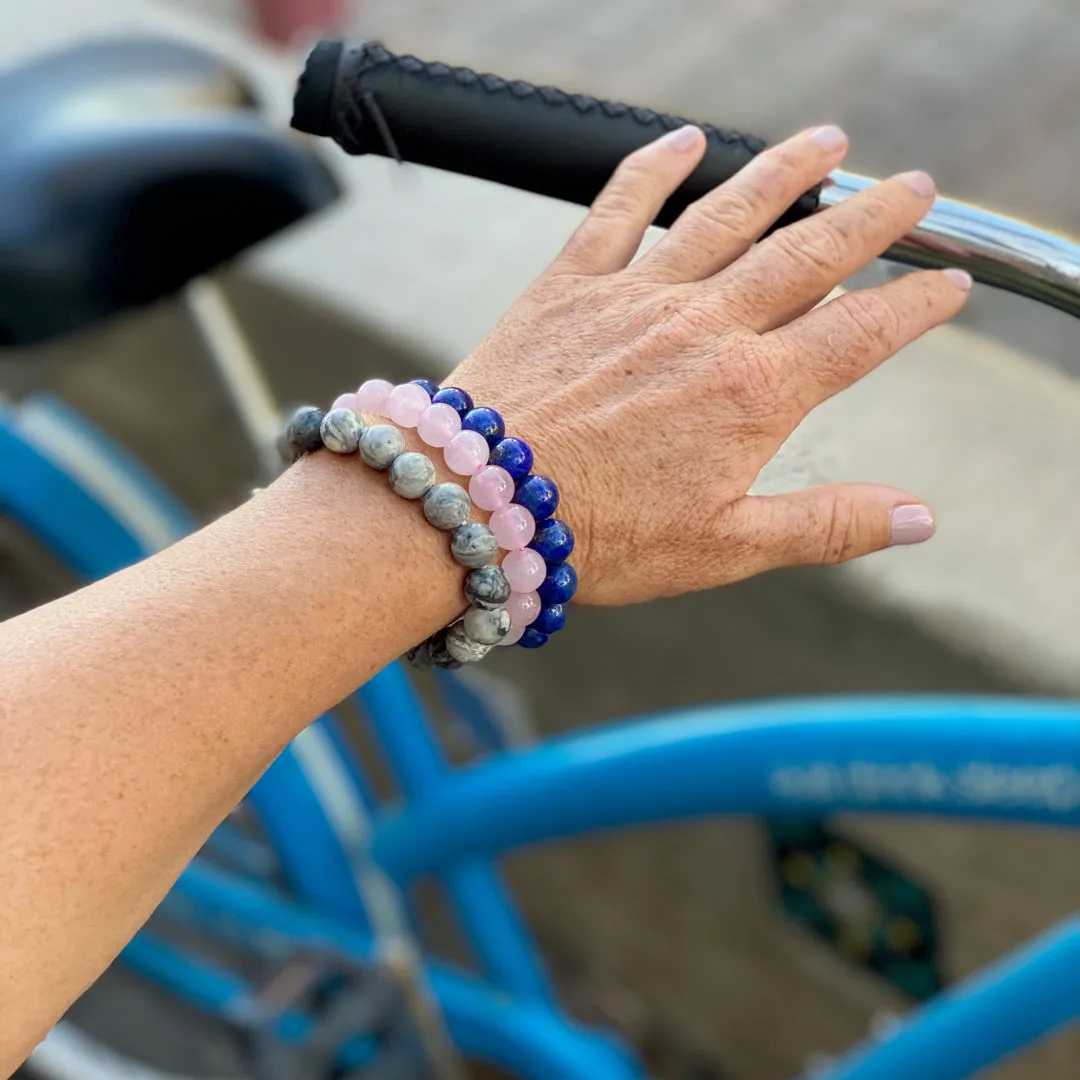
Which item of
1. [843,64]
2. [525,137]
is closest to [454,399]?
[525,137]

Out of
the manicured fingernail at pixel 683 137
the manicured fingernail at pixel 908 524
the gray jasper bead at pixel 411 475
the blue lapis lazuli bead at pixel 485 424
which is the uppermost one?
the manicured fingernail at pixel 683 137

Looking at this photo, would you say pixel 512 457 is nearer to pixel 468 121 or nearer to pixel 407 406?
pixel 407 406

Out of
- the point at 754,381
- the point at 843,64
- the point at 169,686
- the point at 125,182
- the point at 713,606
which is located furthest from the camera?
the point at 843,64

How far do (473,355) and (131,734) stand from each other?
0.24m

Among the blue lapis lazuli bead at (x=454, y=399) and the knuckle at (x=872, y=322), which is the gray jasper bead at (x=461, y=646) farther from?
the knuckle at (x=872, y=322)

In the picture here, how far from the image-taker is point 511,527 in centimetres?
51

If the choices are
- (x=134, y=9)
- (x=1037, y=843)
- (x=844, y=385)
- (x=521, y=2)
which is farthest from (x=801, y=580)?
(x=521, y=2)

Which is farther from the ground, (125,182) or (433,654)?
(125,182)

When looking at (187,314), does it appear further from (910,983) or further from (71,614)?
(910,983)

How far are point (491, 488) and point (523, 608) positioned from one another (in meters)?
0.05

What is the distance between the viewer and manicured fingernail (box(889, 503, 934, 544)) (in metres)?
0.56

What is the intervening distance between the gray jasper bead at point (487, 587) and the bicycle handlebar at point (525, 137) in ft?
0.60

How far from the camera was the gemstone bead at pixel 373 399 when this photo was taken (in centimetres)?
53

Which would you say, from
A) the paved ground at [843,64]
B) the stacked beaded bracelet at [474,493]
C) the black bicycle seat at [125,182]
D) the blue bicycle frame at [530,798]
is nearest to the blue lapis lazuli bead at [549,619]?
the stacked beaded bracelet at [474,493]
